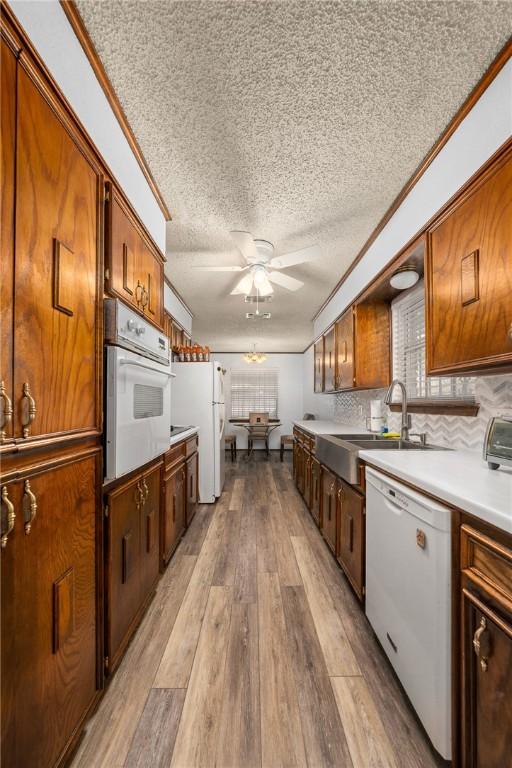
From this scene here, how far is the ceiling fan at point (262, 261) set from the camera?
8.01ft

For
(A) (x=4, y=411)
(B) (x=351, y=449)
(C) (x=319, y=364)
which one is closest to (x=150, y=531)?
(B) (x=351, y=449)

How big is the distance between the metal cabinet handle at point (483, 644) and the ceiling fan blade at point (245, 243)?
2204mm

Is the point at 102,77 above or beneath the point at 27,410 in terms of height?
above

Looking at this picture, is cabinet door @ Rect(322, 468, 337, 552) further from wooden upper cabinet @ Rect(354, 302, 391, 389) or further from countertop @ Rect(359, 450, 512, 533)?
wooden upper cabinet @ Rect(354, 302, 391, 389)

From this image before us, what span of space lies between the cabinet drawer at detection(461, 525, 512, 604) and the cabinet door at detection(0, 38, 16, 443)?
125cm

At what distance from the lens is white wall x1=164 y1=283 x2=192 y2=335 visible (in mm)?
3950

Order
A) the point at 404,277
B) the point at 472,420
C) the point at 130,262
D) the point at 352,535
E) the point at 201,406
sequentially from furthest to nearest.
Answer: the point at 201,406 < the point at 404,277 < the point at 352,535 < the point at 472,420 < the point at 130,262

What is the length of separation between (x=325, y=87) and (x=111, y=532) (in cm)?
206

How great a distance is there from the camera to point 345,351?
3.49 m

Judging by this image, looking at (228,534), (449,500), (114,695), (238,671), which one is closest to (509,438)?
(449,500)

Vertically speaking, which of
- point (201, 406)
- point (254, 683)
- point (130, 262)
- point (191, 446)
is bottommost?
point (254, 683)

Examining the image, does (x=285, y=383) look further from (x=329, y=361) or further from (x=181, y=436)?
(x=181, y=436)

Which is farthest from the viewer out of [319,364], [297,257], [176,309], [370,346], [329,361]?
[319,364]

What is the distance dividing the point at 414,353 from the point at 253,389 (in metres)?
5.90
